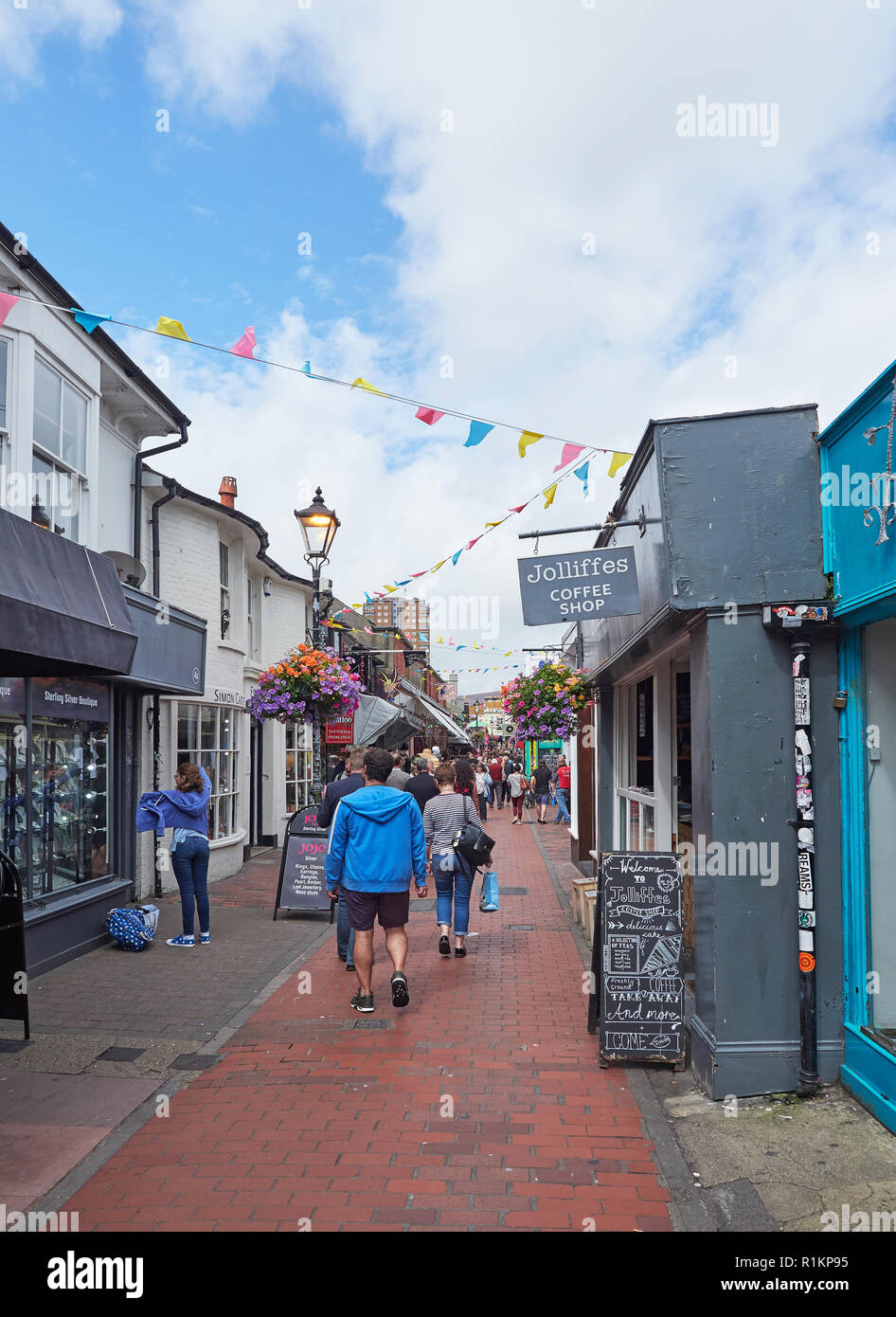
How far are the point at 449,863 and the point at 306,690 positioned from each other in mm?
3995

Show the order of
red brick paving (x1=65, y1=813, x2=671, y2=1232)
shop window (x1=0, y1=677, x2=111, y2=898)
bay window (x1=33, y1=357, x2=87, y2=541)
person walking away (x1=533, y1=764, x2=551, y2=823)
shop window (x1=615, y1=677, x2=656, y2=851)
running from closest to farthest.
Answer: red brick paving (x1=65, y1=813, x2=671, y2=1232) < shop window (x1=0, y1=677, x2=111, y2=898) < bay window (x1=33, y1=357, x2=87, y2=541) < shop window (x1=615, y1=677, x2=656, y2=851) < person walking away (x1=533, y1=764, x2=551, y2=823)

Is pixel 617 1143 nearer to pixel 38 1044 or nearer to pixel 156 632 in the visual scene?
pixel 38 1044

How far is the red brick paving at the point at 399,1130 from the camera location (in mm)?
3730

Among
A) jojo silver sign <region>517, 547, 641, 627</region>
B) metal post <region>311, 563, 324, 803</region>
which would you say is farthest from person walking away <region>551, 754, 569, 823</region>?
jojo silver sign <region>517, 547, 641, 627</region>

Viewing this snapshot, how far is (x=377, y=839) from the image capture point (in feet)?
21.6

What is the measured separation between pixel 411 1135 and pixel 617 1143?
3.20 ft

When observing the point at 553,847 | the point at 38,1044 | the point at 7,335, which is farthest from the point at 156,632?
the point at 553,847

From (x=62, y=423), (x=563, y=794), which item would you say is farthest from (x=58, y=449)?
(x=563, y=794)

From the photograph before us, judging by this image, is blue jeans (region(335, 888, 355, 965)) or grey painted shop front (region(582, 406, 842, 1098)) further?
blue jeans (region(335, 888, 355, 965))

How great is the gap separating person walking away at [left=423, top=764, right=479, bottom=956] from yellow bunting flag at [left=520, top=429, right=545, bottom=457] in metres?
3.25

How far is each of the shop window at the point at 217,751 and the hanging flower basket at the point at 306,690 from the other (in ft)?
4.87

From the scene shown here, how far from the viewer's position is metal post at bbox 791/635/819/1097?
4.84 metres

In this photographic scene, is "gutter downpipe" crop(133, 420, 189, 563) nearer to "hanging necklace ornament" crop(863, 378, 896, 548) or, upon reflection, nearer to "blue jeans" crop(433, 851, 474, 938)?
"blue jeans" crop(433, 851, 474, 938)

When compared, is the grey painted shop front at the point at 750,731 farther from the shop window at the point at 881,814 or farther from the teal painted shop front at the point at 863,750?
the shop window at the point at 881,814
